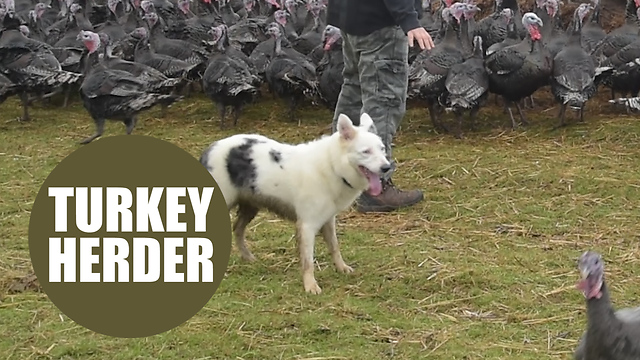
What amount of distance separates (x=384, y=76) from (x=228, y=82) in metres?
3.20

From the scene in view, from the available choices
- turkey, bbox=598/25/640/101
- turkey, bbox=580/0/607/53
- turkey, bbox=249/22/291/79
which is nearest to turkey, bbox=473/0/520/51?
turkey, bbox=580/0/607/53

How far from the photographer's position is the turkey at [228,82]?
891cm

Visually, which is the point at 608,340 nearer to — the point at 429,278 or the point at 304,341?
the point at 304,341

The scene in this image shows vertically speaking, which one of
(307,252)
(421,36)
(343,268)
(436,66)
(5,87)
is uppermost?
(421,36)

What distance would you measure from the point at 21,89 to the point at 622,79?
5.99m

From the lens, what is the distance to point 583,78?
8258 millimetres

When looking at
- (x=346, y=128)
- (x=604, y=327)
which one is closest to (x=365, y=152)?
(x=346, y=128)

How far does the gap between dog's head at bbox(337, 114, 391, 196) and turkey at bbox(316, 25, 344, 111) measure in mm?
4103

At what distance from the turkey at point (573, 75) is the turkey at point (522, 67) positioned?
0.42 feet

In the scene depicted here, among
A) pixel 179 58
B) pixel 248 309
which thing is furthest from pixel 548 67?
pixel 248 309

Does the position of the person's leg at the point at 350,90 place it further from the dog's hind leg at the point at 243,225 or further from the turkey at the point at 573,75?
the turkey at the point at 573,75

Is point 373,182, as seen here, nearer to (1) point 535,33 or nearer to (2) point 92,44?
(1) point 535,33

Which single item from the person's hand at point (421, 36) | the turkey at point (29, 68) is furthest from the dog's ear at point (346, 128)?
the turkey at point (29, 68)

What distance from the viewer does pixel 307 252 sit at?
15.8ft
